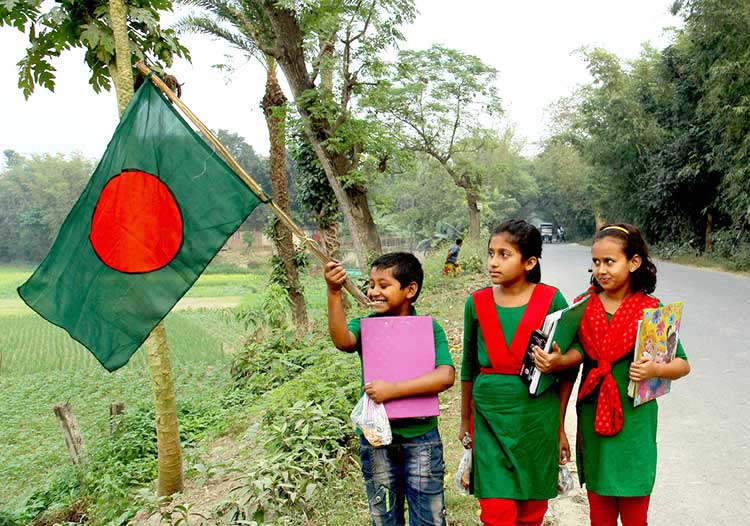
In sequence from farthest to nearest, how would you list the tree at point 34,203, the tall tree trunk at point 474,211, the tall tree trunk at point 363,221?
the tree at point 34,203, the tall tree trunk at point 474,211, the tall tree trunk at point 363,221

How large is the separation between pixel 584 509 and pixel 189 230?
8.90 ft

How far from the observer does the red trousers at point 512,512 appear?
2.31 m

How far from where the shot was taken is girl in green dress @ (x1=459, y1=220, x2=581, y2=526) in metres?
2.30

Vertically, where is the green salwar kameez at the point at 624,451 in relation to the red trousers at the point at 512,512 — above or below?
above

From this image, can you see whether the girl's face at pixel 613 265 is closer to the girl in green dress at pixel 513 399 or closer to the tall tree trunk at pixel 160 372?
the girl in green dress at pixel 513 399

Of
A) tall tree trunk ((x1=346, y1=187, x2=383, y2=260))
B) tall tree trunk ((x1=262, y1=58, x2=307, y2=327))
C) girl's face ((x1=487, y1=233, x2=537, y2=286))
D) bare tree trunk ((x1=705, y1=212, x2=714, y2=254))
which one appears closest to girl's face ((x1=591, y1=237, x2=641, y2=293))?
girl's face ((x1=487, y1=233, x2=537, y2=286))

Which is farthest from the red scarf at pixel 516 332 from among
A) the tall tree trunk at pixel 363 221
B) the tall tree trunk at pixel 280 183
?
the tall tree trunk at pixel 363 221

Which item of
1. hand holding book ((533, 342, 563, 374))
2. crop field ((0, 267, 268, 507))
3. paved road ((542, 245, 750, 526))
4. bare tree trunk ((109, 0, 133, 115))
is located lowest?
crop field ((0, 267, 268, 507))

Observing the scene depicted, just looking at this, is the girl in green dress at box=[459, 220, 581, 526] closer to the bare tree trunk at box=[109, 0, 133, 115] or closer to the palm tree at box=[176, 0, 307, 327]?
the bare tree trunk at box=[109, 0, 133, 115]

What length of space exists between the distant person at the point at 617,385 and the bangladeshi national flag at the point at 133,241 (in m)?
1.71

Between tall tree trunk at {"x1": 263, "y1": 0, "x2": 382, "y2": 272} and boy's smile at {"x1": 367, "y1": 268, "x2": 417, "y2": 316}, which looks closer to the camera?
boy's smile at {"x1": 367, "y1": 268, "x2": 417, "y2": 316}

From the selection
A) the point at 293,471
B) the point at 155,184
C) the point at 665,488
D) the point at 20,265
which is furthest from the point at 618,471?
the point at 20,265

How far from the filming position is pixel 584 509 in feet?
11.3

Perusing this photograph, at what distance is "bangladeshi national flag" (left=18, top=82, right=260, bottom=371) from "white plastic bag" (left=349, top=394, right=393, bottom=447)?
43.3 inches
